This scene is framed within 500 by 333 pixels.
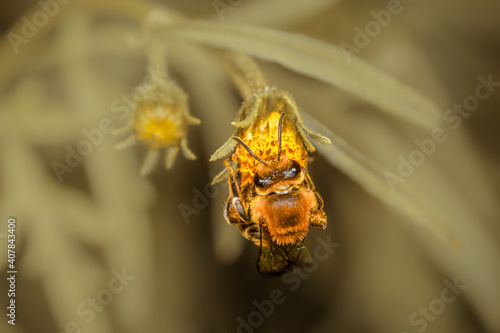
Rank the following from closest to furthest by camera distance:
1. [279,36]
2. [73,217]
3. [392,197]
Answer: [279,36] < [392,197] < [73,217]

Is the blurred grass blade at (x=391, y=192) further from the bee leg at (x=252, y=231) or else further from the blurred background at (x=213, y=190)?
the bee leg at (x=252, y=231)

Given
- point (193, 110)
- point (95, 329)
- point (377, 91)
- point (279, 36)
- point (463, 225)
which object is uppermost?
point (193, 110)

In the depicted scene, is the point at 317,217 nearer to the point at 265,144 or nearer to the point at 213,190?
the point at 265,144

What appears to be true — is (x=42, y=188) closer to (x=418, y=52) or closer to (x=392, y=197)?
(x=392, y=197)

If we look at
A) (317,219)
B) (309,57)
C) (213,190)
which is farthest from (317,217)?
(213,190)

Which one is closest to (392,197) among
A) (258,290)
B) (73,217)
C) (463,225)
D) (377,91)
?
(377,91)

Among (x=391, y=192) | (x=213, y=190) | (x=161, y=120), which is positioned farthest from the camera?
(x=213, y=190)
